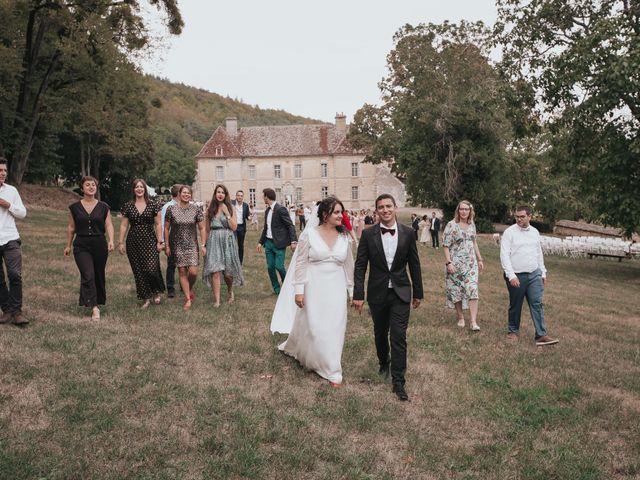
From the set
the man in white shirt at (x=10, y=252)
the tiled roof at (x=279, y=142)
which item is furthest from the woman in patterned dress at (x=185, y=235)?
the tiled roof at (x=279, y=142)

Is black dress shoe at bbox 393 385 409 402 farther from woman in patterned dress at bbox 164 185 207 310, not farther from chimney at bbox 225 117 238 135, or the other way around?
chimney at bbox 225 117 238 135

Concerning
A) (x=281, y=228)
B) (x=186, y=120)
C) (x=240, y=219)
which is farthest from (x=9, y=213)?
(x=186, y=120)

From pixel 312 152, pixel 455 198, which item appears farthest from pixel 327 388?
pixel 312 152

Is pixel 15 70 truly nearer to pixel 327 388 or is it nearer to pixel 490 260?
pixel 490 260

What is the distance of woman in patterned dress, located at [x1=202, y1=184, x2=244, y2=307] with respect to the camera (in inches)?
398

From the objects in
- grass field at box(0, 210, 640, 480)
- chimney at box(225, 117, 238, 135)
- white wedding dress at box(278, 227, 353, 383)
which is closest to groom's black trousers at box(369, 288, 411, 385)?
grass field at box(0, 210, 640, 480)

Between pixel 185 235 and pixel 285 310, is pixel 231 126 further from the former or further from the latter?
pixel 285 310

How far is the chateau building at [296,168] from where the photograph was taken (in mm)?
72125

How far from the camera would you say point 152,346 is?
7297mm

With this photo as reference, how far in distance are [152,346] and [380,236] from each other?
332 cm

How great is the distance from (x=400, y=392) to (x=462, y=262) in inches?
165

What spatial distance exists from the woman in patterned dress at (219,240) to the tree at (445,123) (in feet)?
91.0

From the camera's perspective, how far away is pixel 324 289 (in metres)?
6.41

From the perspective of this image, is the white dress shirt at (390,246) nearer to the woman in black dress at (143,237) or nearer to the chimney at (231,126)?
the woman in black dress at (143,237)
